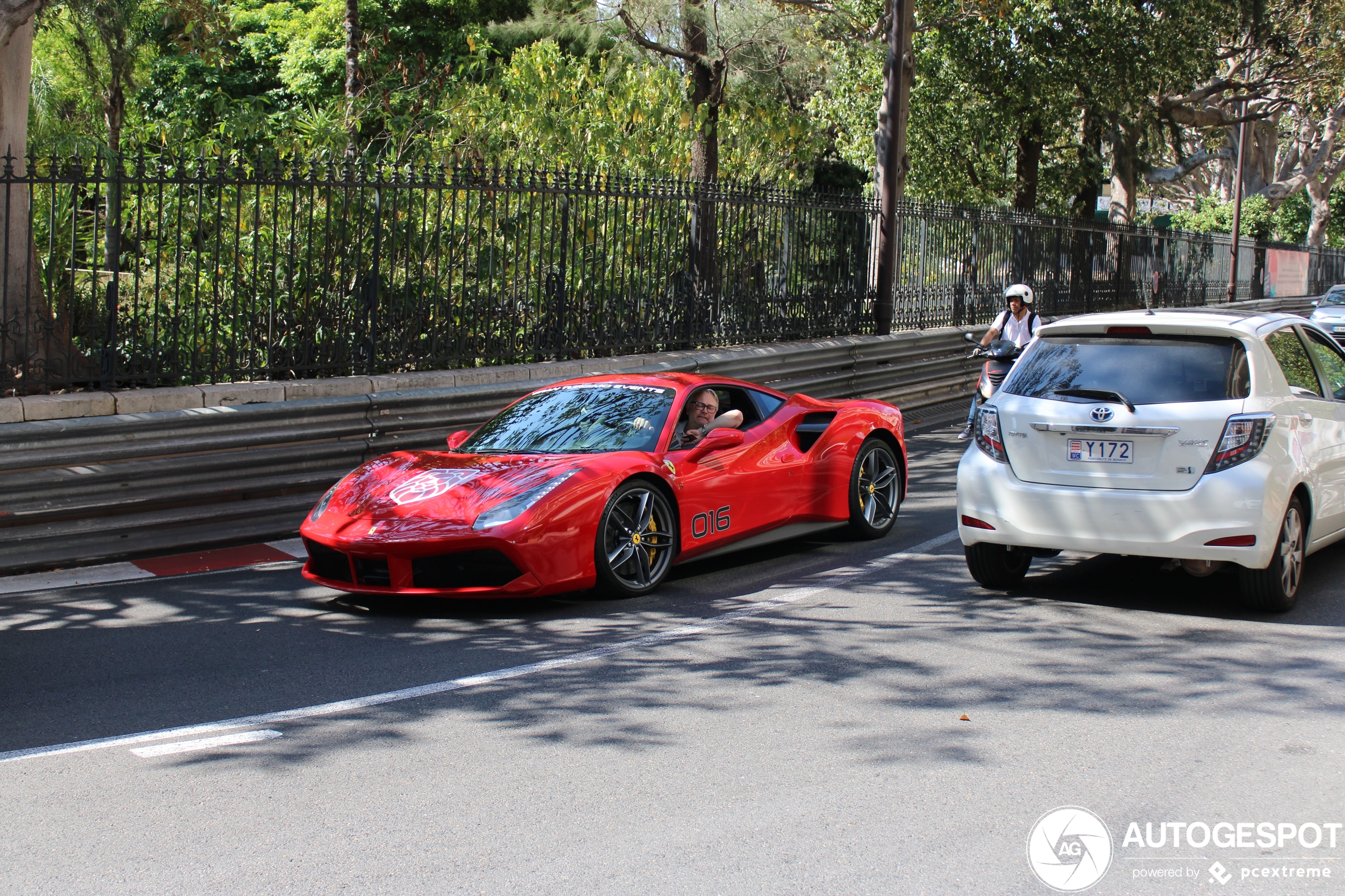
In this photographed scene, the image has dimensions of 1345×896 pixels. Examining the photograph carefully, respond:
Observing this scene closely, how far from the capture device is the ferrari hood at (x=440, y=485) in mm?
7152

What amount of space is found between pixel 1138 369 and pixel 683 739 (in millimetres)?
3514

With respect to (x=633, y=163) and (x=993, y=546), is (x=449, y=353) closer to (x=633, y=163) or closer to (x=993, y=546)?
(x=993, y=546)

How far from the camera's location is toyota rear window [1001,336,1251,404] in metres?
6.87

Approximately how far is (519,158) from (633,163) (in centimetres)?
214

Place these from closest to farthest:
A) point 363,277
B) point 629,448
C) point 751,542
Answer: point 629,448 < point 751,542 < point 363,277

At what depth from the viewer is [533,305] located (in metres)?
12.4

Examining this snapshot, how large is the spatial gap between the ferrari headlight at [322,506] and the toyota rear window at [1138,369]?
3.94 meters

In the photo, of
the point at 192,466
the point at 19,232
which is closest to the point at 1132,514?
the point at 192,466

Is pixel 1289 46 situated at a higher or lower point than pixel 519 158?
higher

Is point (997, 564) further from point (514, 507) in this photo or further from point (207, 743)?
point (207, 743)

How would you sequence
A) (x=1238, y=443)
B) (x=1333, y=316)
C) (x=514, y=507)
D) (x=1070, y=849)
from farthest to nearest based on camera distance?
(x=1333, y=316)
(x=514, y=507)
(x=1238, y=443)
(x=1070, y=849)

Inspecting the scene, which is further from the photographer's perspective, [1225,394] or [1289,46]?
[1289,46]

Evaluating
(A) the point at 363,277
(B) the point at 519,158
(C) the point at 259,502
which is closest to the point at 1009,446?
(C) the point at 259,502

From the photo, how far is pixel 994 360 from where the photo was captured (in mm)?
11008
